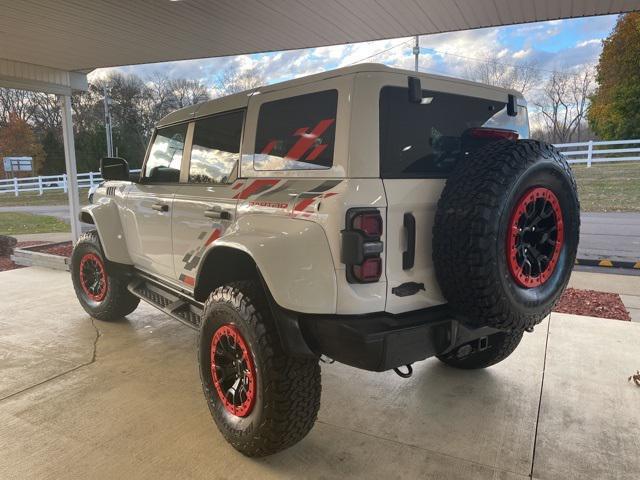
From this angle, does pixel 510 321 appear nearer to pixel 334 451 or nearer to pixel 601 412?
pixel 334 451

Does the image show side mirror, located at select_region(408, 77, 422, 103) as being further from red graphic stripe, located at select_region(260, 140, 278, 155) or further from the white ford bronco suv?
red graphic stripe, located at select_region(260, 140, 278, 155)

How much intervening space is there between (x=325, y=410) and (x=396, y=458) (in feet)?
2.11

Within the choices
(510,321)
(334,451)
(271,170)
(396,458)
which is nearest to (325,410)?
(334,451)

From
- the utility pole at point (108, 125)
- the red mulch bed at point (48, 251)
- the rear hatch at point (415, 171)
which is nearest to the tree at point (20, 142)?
the utility pole at point (108, 125)

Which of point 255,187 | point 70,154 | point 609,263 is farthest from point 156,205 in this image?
point 609,263

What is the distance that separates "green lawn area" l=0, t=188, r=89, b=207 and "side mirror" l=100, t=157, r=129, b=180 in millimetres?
8715

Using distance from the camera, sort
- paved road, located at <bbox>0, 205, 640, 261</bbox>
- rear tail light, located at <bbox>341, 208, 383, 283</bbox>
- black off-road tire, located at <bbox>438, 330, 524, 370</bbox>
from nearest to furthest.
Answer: rear tail light, located at <bbox>341, 208, 383, 283</bbox> < black off-road tire, located at <bbox>438, 330, 524, 370</bbox> < paved road, located at <bbox>0, 205, 640, 261</bbox>

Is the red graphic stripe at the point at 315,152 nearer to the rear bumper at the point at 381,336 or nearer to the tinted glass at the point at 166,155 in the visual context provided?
the rear bumper at the point at 381,336

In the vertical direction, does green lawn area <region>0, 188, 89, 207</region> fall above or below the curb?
above

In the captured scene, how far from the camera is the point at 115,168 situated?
383 centimetres

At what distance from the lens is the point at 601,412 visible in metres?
2.91

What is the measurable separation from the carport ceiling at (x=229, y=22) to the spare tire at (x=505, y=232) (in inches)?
121

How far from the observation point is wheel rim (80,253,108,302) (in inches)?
183

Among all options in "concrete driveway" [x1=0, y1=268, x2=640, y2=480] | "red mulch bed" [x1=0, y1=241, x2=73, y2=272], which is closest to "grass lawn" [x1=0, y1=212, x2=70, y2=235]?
"red mulch bed" [x1=0, y1=241, x2=73, y2=272]
